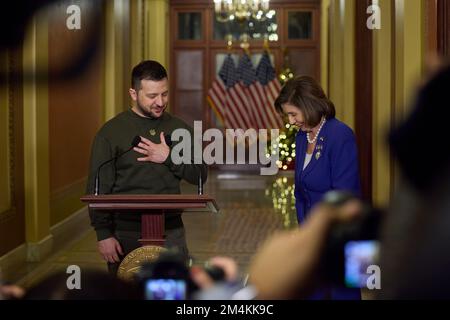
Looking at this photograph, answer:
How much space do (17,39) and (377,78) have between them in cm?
584

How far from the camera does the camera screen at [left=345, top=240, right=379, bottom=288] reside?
0.72m

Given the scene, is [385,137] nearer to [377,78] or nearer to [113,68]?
[377,78]

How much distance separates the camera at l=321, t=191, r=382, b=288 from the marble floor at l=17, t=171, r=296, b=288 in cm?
513

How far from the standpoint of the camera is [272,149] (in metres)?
15.0

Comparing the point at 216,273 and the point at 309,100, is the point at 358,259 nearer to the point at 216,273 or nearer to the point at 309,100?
the point at 216,273

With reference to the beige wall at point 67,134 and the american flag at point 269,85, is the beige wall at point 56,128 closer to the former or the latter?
the beige wall at point 67,134

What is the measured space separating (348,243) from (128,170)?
2896mm

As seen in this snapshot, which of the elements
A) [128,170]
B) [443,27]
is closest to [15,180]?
[128,170]

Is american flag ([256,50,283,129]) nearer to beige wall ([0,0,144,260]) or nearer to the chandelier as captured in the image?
the chandelier

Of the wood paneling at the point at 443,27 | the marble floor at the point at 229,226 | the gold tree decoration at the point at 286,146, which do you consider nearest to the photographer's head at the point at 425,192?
the wood paneling at the point at 443,27

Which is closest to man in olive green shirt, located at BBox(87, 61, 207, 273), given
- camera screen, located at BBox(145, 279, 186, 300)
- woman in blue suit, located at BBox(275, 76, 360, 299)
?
woman in blue suit, located at BBox(275, 76, 360, 299)

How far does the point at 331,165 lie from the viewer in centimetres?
350

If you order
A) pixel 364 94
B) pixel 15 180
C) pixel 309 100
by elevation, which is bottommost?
pixel 15 180
